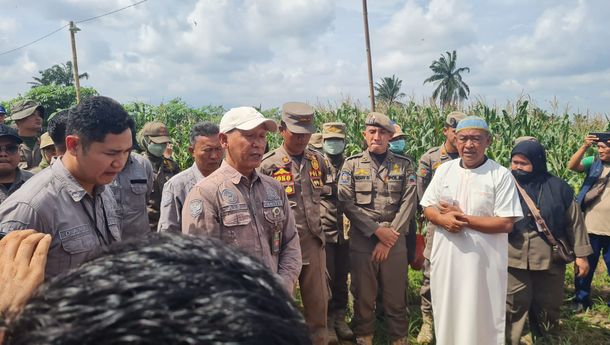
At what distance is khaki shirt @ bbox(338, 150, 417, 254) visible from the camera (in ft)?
12.7

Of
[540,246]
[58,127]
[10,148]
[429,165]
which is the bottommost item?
[540,246]

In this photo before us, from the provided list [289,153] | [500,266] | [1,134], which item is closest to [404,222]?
[500,266]

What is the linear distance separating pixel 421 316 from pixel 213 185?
9.52 ft

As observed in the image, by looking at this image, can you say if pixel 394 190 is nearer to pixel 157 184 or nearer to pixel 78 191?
pixel 157 184

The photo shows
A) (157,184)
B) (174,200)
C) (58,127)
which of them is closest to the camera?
(58,127)

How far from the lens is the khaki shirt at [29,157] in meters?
4.25

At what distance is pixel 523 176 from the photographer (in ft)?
11.9

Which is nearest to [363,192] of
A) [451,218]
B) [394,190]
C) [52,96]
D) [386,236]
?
[394,190]

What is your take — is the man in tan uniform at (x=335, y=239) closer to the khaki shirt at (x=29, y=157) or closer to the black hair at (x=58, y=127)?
the black hair at (x=58, y=127)

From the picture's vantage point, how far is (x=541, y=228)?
350 centimetres

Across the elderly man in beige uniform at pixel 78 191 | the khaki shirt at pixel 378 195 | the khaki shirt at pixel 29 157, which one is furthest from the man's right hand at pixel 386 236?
the khaki shirt at pixel 29 157

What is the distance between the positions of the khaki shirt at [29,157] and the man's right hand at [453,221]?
12.5 ft

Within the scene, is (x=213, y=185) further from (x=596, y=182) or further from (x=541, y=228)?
(x=596, y=182)

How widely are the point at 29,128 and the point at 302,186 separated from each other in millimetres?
2946
